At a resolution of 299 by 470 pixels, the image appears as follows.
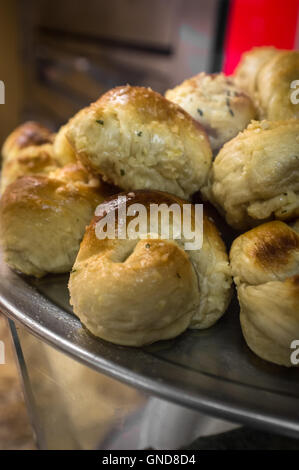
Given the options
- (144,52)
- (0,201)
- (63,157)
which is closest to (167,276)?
(0,201)

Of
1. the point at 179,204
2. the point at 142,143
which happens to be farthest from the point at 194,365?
the point at 142,143

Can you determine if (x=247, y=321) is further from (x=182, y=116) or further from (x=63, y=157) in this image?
(x=63, y=157)

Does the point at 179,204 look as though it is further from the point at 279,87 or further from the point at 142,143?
the point at 279,87

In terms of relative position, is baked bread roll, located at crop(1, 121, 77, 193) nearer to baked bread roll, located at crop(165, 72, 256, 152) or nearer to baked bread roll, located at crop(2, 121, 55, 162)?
baked bread roll, located at crop(2, 121, 55, 162)

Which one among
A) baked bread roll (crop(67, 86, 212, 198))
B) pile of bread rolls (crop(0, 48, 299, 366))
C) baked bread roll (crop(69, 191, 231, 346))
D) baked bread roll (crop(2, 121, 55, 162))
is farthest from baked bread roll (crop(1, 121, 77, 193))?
baked bread roll (crop(69, 191, 231, 346))

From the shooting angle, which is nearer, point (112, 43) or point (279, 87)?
point (279, 87)

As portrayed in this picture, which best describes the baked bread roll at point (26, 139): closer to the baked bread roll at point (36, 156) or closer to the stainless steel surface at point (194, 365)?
the baked bread roll at point (36, 156)
